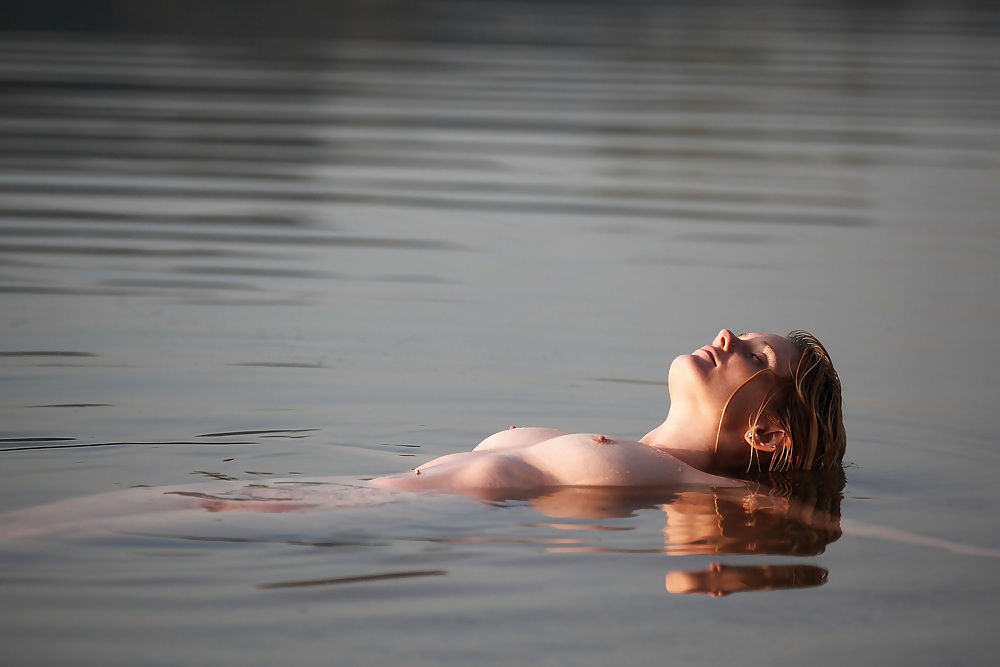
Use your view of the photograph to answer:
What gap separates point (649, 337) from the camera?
8438mm

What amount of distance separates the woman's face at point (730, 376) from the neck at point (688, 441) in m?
0.05

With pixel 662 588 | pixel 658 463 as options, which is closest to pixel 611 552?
pixel 662 588

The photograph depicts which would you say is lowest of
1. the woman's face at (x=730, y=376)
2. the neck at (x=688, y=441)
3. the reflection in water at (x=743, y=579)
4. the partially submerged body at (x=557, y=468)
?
the reflection in water at (x=743, y=579)

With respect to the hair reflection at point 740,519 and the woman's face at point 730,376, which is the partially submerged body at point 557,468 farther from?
the woman's face at point 730,376

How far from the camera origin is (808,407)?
5.90m

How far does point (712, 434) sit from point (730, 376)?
0.26m

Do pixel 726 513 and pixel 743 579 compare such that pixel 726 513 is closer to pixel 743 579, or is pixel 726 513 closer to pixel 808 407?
pixel 808 407

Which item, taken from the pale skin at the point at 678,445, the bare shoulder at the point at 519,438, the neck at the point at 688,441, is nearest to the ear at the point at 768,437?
the pale skin at the point at 678,445

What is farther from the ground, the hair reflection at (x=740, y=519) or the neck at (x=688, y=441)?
the neck at (x=688, y=441)

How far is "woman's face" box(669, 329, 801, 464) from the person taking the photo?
5.86 metres

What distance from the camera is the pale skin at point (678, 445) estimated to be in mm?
5652

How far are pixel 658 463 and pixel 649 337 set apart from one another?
8.85ft

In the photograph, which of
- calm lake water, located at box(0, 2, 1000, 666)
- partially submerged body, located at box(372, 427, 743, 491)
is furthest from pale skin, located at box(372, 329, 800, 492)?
calm lake water, located at box(0, 2, 1000, 666)

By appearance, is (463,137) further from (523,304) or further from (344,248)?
(523,304)
